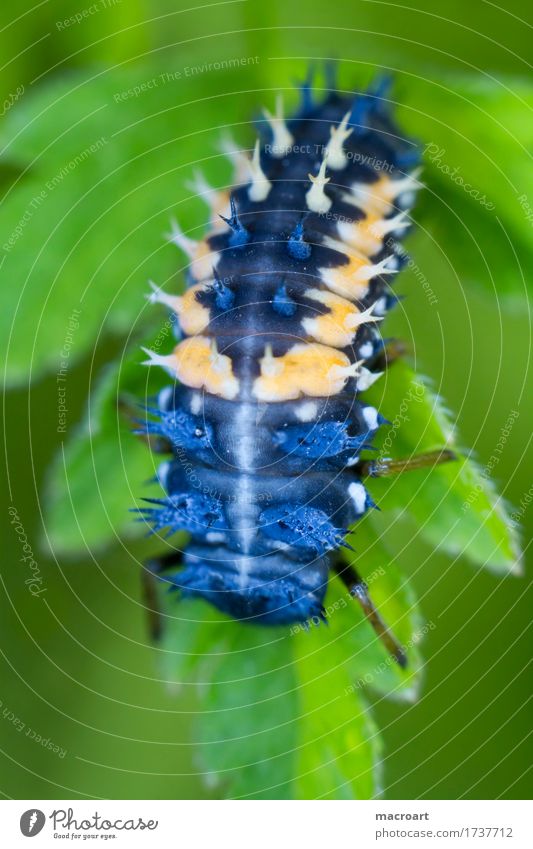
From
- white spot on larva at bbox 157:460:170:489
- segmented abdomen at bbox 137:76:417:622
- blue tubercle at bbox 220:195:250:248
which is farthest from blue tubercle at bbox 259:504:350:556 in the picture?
blue tubercle at bbox 220:195:250:248

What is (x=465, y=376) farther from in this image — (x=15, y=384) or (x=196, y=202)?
(x=15, y=384)

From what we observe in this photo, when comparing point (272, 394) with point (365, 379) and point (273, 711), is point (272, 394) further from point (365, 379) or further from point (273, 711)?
point (273, 711)

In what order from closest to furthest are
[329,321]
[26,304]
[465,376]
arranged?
[329,321] < [26,304] < [465,376]

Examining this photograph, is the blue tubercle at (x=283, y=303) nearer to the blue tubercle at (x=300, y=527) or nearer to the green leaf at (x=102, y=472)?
the blue tubercle at (x=300, y=527)

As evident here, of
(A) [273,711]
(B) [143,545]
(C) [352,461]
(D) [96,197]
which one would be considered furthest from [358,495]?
(D) [96,197]

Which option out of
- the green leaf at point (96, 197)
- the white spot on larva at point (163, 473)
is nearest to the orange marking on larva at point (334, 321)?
the white spot on larva at point (163, 473)

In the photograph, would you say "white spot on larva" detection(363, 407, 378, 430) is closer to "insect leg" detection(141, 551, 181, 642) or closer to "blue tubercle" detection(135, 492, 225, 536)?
"blue tubercle" detection(135, 492, 225, 536)
